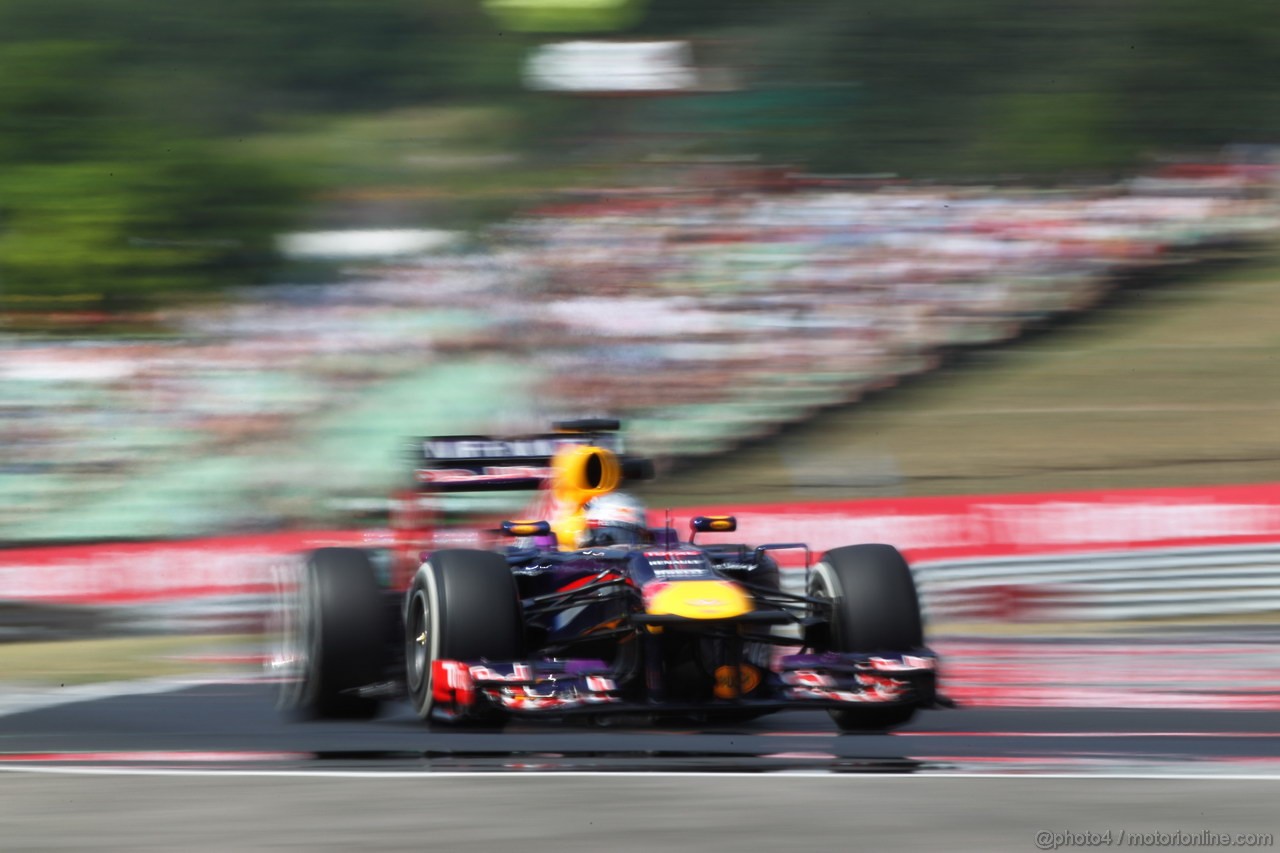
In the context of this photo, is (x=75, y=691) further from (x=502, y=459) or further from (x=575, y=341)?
(x=575, y=341)

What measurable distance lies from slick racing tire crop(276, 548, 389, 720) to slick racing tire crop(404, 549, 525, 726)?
0.72 meters

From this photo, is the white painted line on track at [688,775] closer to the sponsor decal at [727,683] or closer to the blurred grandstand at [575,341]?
the sponsor decal at [727,683]

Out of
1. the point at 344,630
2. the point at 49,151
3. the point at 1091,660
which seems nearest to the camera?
the point at 344,630

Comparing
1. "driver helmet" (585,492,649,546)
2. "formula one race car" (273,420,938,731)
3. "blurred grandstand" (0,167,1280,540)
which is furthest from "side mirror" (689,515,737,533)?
"blurred grandstand" (0,167,1280,540)

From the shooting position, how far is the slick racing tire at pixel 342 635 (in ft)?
28.3

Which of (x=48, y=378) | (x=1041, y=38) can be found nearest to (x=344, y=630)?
(x=48, y=378)

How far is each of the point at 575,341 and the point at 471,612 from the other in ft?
47.9

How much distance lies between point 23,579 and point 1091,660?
8.74m

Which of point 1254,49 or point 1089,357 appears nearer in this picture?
point 1089,357

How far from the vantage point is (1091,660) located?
11266mm

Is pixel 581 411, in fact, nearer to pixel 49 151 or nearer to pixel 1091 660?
pixel 49 151

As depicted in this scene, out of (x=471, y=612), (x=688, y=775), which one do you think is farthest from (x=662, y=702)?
(x=688, y=775)

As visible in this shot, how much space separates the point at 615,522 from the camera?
29.2 ft

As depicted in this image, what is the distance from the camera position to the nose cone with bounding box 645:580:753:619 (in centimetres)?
745
